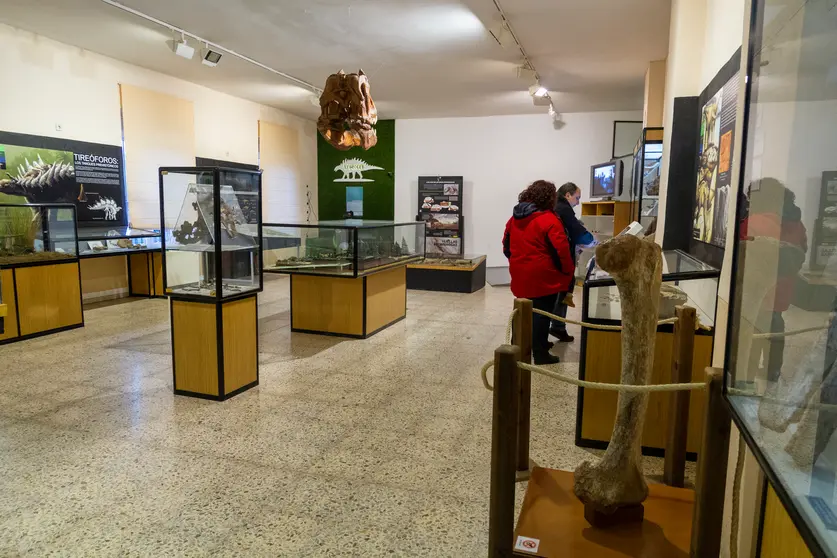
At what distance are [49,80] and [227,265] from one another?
4.89 metres

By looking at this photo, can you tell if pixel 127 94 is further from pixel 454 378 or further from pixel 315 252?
pixel 454 378

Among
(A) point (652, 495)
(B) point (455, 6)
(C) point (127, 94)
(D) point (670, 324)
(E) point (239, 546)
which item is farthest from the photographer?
(C) point (127, 94)

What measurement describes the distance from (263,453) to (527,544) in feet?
5.93

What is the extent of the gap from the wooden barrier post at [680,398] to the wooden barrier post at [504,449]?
116 cm

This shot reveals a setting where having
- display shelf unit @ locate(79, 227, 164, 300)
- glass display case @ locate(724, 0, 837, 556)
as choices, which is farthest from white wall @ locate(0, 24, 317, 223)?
glass display case @ locate(724, 0, 837, 556)

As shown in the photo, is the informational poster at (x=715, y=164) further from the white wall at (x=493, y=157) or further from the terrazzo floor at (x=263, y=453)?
the white wall at (x=493, y=157)

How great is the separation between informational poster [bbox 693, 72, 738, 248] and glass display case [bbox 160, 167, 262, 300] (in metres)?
2.94

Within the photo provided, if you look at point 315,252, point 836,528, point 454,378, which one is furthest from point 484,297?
point 836,528

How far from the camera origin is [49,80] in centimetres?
656

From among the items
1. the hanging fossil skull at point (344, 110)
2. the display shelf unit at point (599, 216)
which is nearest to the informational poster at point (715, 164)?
the hanging fossil skull at point (344, 110)

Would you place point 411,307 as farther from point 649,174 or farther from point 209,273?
point 209,273

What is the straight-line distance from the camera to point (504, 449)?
150 centimetres

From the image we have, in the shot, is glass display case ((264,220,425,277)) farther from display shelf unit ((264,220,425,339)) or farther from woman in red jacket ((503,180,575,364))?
woman in red jacket ((503,180,575,364))

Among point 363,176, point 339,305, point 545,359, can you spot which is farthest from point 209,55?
point 363,176
